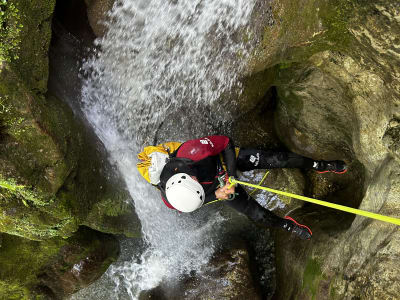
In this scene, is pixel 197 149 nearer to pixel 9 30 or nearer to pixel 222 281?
pixel 9 30

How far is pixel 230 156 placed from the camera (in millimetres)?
4164

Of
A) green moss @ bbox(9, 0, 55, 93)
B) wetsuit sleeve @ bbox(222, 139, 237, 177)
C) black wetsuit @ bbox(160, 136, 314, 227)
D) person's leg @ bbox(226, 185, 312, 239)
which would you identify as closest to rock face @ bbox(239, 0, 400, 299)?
person's leg @ bbox(226, 185, 312, 239)

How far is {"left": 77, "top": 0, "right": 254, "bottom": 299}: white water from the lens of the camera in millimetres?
4172

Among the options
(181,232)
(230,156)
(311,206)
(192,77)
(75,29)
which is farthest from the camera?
(181,232)

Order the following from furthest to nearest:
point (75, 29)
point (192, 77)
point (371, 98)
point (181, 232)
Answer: point (181, 232) < point (192, 77) < point (75, 29) < point (371, 98)

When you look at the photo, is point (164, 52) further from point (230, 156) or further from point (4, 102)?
point (4, 102)

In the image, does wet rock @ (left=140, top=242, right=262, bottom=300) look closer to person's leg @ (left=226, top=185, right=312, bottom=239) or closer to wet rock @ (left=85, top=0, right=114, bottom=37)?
person's leg @ (left=226, top=185, right=312, bottom=239)

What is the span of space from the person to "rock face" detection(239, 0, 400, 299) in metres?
0.77

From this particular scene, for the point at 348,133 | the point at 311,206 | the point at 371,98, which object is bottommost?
the point at 311,206

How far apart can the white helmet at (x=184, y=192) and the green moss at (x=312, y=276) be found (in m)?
1.89

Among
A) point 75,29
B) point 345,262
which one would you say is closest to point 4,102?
point 75,29

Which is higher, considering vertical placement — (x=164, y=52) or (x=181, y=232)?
(x=164, y=52)

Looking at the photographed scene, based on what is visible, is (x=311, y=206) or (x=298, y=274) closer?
(x=298, y=274)

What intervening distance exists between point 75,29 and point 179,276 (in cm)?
489
